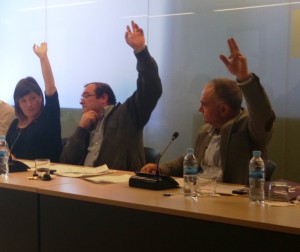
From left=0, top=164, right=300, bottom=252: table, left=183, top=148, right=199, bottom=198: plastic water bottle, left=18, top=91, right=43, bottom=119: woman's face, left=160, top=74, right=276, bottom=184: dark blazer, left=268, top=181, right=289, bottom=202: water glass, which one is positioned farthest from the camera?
left=18, top=91, right=43, bottom=119: woman's face

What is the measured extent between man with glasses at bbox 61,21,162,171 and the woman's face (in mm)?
417

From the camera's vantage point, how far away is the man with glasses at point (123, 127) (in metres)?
2.81

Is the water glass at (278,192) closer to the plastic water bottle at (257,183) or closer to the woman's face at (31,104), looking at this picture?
the plastic water bottle at (257,183)

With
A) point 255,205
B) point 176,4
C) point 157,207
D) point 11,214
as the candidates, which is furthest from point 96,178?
point 176,4

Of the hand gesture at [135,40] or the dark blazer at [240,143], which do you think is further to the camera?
the hand gesture at [135,40]

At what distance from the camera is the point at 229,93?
2.35 meters

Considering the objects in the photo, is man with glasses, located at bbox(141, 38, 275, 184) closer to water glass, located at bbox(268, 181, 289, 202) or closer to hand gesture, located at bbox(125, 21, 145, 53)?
water glass, located at bbox(268, 181, 289, 202)

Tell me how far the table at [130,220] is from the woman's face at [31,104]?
1.14m

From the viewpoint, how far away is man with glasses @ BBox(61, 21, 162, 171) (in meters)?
2.81

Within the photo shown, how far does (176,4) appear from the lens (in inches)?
145

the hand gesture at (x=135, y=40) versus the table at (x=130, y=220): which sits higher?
the hand gesture at (x=135, y=40)

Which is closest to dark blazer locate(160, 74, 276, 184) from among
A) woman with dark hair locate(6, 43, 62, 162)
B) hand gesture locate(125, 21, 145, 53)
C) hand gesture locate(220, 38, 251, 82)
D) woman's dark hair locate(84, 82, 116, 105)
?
hand gesture locate(220, 38, 251, 82)

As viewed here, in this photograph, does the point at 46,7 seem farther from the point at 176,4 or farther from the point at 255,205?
the point at 255,205

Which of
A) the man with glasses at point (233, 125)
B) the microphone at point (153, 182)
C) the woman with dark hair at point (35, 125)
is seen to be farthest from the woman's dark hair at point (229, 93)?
the woman with dark hair at point (35, 125)
